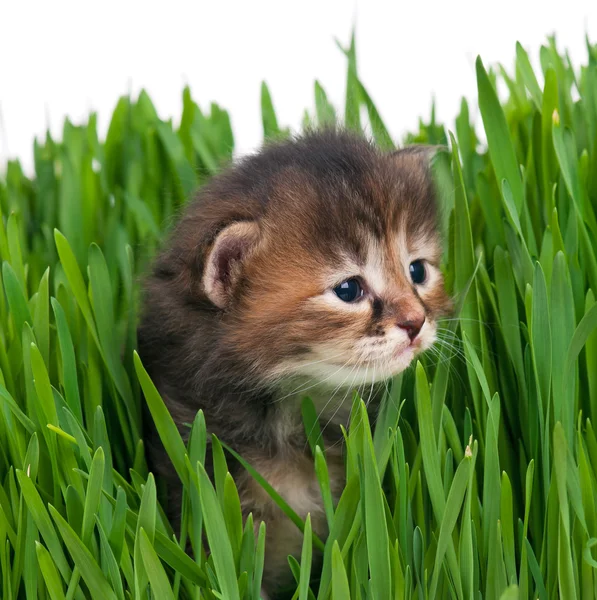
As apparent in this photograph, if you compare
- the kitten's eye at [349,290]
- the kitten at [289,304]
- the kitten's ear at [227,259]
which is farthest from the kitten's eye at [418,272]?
the kitten's ear at [227,259]

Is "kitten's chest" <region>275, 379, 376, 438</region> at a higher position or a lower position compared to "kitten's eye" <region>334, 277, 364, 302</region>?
lower

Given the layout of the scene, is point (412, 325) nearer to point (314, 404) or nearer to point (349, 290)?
point (349, 290)

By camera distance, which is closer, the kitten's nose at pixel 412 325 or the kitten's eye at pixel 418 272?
the kitten's nose at pixel 412 325

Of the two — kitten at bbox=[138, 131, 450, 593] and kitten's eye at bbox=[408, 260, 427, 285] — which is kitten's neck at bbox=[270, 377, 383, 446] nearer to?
kitten at bbox=[138, 131, 450, 593]

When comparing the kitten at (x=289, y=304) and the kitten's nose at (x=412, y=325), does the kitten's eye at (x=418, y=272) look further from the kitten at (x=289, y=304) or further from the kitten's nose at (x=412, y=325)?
the kitten's nose at (x=412, y=325)

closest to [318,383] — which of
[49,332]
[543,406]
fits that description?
[543,406]

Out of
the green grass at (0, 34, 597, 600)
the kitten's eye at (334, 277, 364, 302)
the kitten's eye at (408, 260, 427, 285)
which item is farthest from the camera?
the kitten's eye at (408, 260, 427, 285)

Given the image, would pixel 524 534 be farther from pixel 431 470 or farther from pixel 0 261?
pixel 0 261

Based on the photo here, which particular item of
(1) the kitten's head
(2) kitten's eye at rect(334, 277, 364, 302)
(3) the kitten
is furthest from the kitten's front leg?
(2) kitten's eye at rect(334, 277, 364, 302)
